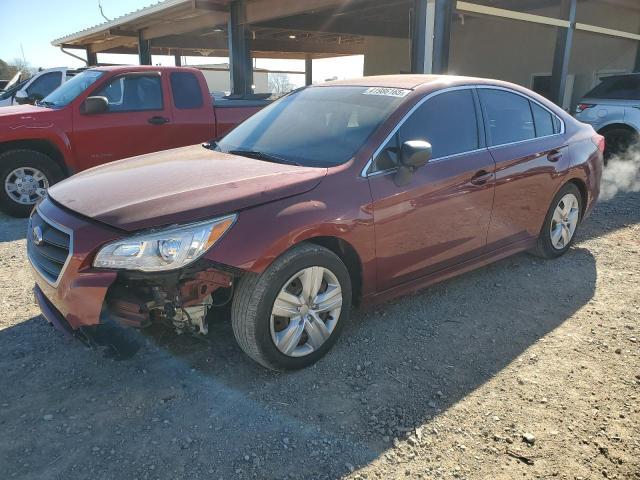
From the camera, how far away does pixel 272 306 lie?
2.82 meters

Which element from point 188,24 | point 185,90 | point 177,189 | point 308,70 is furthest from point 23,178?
point 308,70

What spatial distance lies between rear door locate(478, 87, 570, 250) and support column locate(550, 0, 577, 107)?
732 cm

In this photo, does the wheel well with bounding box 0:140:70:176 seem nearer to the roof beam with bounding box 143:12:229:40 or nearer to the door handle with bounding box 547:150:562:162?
the door handle with bounding box 547:150:562:162

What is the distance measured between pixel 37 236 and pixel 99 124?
396 centimetres

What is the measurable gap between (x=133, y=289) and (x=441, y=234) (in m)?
2.08

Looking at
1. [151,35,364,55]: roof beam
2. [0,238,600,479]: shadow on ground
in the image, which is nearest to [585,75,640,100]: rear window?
[0,238,600,479]: shadow on ground

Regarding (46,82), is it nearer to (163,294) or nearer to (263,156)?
(263,156)

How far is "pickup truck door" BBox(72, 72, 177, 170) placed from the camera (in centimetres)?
643

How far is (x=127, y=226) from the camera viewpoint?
2.55 m

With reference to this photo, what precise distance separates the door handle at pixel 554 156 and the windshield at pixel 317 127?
5.46ft

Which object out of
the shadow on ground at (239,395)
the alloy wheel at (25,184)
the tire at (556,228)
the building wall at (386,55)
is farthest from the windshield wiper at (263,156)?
the building wall at (386,55)

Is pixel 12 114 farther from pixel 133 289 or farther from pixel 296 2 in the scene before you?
pixel 296 2

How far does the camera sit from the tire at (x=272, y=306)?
2.76 metres

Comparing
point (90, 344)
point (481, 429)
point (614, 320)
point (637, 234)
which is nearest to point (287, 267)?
point (90, 344)
